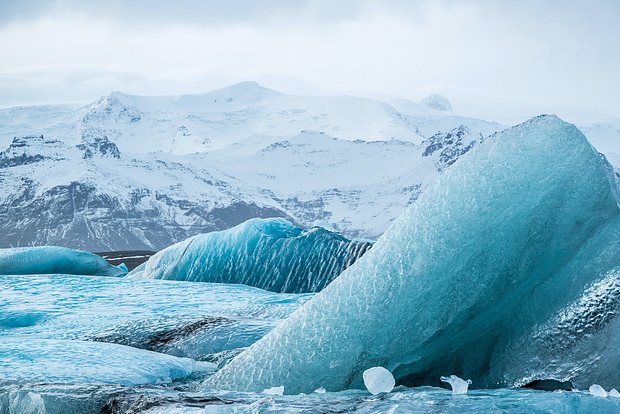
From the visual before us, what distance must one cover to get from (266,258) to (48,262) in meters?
4.22

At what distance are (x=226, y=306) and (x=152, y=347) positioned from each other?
2.27 m

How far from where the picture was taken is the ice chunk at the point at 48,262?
1397cm

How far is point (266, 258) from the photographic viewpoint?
1227cm

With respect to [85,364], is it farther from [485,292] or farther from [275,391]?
[485,292]

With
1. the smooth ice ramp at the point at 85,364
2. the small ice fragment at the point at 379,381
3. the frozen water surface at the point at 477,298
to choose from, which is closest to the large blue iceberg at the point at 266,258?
the smooth ice ramp at the point at 85,364

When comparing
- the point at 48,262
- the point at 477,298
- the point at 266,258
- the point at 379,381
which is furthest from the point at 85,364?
the point at 48,262

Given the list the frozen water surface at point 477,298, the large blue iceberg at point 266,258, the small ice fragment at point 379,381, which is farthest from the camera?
the large blue iceberg at point 266,258

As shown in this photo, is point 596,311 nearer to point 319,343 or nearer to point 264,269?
point 319,343

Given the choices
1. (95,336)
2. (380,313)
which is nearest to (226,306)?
(95,336)

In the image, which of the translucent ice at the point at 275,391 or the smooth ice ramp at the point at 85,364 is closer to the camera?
the translucent ice at the point at 275,391

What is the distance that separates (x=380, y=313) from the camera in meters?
4.32

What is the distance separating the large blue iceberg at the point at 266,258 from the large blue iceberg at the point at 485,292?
724 centimetres

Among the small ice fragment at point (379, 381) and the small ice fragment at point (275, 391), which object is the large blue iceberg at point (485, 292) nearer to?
the small ice fragment at point (275, 391)

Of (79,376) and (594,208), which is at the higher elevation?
(594,208)
